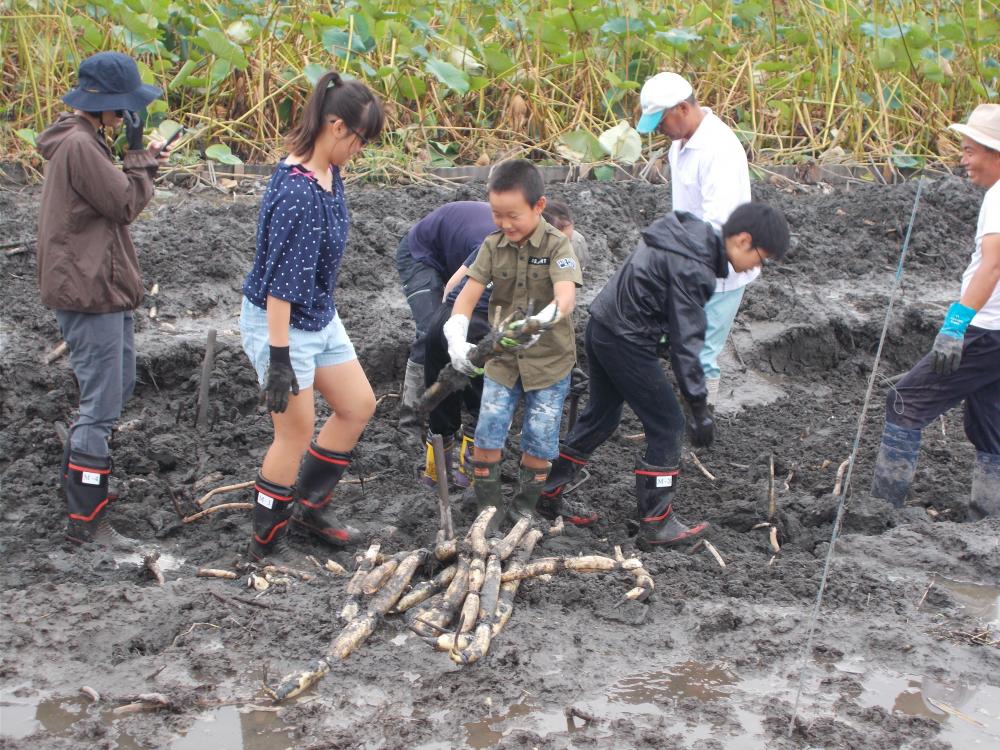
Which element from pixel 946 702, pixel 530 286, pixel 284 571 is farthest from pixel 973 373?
pixel 284 571

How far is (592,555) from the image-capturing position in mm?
4191

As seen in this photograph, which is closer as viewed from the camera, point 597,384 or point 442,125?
point 597,384

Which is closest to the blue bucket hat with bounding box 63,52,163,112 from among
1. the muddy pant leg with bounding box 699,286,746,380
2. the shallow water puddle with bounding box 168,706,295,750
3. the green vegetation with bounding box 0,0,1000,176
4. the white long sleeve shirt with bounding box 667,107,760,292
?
the shallow water puddle with bounding box 168,706,295,750

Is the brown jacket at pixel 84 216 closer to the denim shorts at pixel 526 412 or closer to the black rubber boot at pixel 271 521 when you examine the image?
the black rubber boot at pixel 271 521

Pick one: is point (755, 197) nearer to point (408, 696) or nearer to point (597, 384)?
point (597, 384)

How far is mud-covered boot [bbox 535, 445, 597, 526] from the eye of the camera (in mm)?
4816

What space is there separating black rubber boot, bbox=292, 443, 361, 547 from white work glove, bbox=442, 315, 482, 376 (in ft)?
2.08

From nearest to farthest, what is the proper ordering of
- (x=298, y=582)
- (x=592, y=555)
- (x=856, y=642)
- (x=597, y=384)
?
(x=856, y=642)
(x=298, y=582)
(x=592, y=555)
(x=597, y=384)

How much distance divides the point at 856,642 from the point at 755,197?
17.6 feet

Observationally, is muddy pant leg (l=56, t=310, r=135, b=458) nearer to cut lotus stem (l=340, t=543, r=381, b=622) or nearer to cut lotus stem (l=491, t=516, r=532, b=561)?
cut lotus stem (l=340, t=543, r=381, b=622)

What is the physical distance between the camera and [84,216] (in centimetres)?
398

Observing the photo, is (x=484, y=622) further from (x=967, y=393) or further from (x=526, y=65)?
(x=526, y=65)

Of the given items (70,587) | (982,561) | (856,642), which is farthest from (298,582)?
(982,561)

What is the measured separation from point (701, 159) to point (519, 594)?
2623mm
